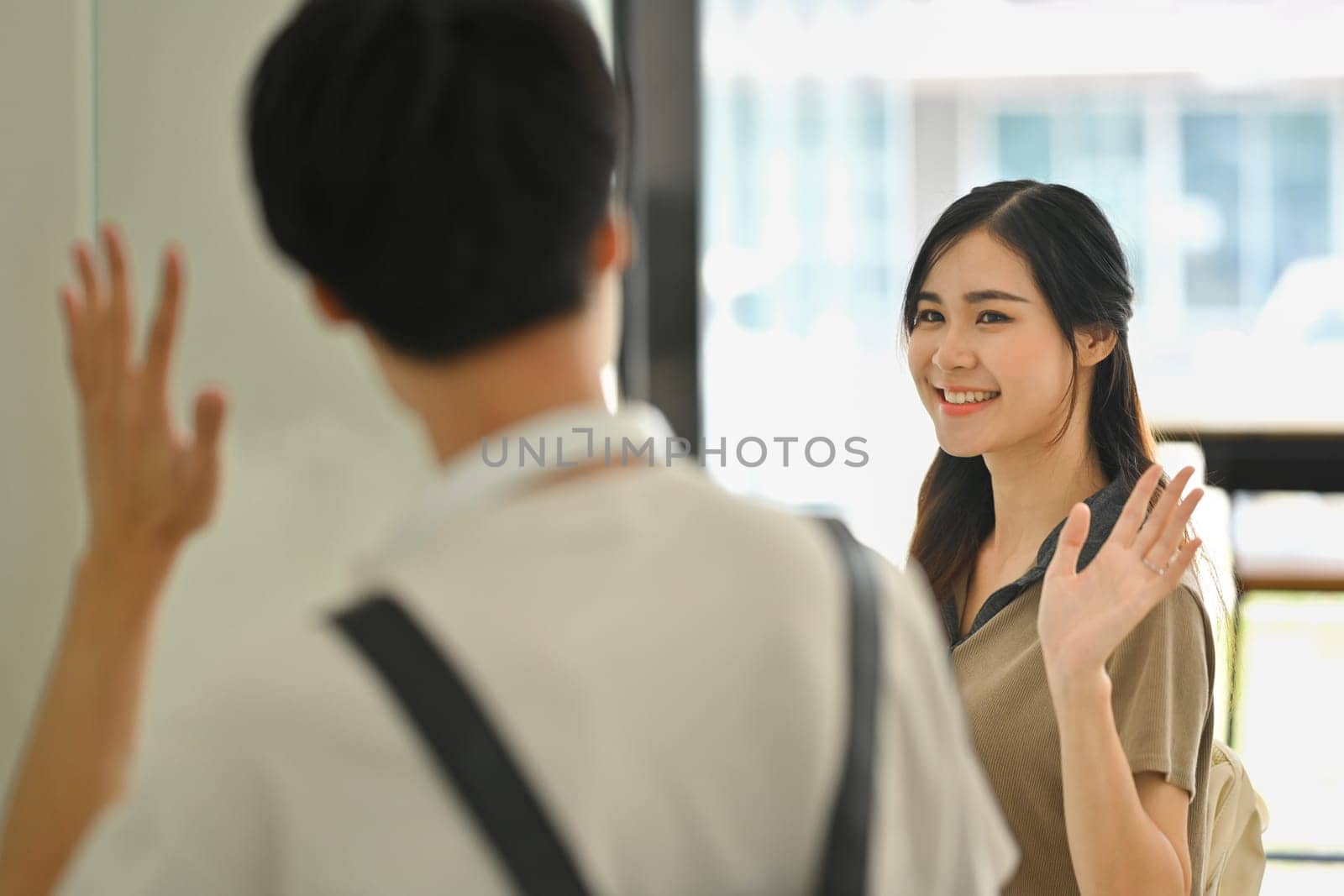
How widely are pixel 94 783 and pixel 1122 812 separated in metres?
0.93

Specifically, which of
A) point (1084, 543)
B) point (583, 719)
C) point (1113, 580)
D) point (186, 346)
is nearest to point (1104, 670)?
point (1113, 580)

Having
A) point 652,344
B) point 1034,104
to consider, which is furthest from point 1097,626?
point 1034,104

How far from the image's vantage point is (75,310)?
79cm

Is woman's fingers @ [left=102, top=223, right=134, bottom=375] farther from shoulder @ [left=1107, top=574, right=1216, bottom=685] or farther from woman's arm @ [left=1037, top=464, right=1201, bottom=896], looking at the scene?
shoulder @ [left=1107, top=574, right=1216, bottom=685]

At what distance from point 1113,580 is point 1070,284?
1.47 feet

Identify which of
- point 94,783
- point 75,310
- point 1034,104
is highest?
point 1034,104

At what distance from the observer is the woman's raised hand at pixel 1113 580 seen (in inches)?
48.9

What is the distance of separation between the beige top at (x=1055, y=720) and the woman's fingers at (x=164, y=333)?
3.23 feet

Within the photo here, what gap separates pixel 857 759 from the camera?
0.62 meters

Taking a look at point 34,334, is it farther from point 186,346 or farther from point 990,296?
point 990,296

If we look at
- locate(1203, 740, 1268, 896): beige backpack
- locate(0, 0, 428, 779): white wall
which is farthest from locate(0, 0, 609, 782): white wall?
locate(1203, 740, 1268, 896): beige backpack

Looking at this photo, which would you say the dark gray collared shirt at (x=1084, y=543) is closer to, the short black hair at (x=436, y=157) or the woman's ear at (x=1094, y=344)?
the woman's ear at (x=1094, y=344)

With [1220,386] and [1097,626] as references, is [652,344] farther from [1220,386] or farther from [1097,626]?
[1220,386]

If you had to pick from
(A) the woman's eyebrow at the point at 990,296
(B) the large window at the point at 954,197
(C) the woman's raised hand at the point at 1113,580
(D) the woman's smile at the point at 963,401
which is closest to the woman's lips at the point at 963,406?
(D) the woman's smile at the point at 963,401
